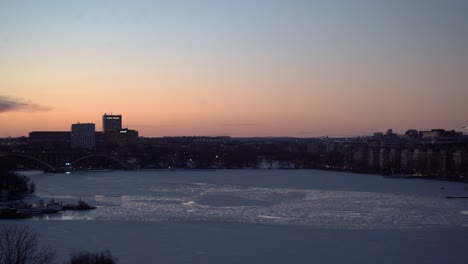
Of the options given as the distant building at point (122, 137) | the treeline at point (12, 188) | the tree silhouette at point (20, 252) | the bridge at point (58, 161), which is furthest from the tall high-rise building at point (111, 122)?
the tree silhouette at point (20, 252)

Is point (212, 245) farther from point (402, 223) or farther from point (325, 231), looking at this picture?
point (402, 223)

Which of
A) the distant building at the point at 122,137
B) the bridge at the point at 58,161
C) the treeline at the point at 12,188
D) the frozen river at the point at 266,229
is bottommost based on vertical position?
the frozen river at the point at 266,229

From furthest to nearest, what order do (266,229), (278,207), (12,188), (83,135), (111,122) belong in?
1. (111,122)
2. (83,135)
3. (12,188)
4. (278,207)
5. (266,229)

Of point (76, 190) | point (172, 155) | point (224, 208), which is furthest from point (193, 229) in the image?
point (172, 155)

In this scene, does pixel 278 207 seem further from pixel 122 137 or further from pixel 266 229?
pixel 122 137

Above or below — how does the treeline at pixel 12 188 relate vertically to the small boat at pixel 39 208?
above

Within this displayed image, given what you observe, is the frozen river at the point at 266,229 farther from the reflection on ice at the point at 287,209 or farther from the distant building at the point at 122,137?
the distant building at the point at 122,137

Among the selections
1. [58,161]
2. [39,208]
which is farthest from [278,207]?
[58,161]

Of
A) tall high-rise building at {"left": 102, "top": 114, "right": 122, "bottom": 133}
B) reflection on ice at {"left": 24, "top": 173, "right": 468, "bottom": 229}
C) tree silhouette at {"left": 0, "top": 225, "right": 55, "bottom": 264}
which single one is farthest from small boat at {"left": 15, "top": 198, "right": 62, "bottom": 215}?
tall high-rise building at {"left": 102, "top": 114, "right": 122, "bottom": 133}

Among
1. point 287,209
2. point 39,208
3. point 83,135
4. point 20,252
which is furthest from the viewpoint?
point 83,135

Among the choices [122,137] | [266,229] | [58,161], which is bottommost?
[266,229]
